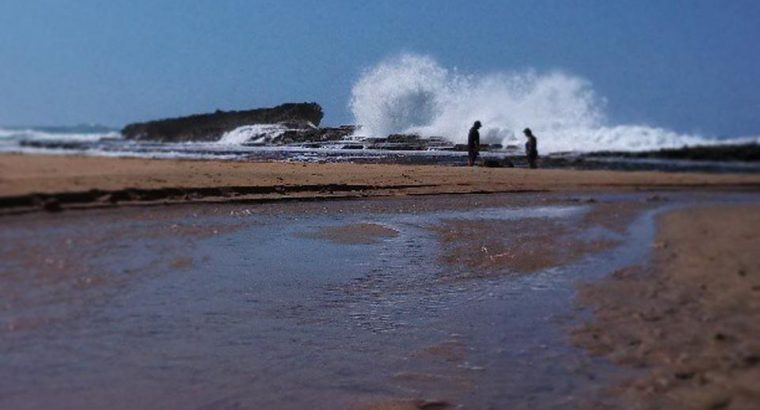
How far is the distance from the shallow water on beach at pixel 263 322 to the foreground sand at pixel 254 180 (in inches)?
11.7

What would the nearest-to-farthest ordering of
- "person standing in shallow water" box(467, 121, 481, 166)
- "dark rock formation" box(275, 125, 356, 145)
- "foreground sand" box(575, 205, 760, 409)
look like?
"foreground sand" box(575, 205, 760, 409) < "dark rock formation" box(275, 125, 356, 145) < "person standing in shallow water" box(467, 121, 481, 166)

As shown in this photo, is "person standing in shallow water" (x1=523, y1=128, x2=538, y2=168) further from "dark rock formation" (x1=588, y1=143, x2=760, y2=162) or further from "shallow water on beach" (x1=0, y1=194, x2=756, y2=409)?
"dark rock formation" (x1=588, y1=143, x2=760, y2=162)

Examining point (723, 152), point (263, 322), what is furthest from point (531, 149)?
point (263, 322)

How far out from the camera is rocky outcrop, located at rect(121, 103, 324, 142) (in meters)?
3.80

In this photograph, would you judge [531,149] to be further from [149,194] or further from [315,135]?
[315,135]

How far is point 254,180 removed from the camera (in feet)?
31.6

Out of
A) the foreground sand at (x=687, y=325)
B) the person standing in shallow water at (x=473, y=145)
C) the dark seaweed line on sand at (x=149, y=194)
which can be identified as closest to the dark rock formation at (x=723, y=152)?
the foreground sand at (x=687, y=325)

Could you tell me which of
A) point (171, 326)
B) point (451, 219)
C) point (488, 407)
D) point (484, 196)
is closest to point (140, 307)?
point (171, 326)

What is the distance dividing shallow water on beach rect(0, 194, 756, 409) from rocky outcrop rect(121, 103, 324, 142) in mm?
892

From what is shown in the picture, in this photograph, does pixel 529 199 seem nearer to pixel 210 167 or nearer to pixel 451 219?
pixel 451 219

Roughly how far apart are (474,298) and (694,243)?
3797 mm

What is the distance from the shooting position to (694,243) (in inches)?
289

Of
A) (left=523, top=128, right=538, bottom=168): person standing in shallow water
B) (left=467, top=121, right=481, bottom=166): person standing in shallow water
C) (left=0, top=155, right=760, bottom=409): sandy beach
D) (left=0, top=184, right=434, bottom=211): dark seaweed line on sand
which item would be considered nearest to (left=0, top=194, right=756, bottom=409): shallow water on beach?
(left=0, top=155, right=760, bottom=409): sandy beach

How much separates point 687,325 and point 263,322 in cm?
255
